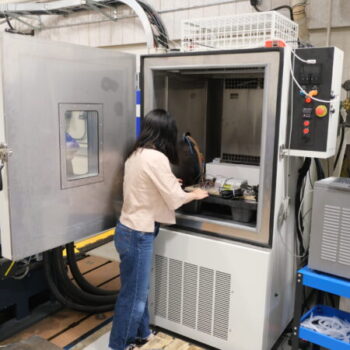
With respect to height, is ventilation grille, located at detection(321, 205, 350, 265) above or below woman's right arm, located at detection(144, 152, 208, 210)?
below

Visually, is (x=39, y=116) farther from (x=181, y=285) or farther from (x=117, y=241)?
(x=181, y=285)

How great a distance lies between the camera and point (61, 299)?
2.50 metres

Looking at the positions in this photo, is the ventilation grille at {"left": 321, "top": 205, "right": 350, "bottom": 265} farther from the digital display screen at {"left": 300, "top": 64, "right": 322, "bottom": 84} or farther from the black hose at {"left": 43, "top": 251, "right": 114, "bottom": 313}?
the black hose at {"left": 43, "top": 251, "right": 114, "bottom": 313}

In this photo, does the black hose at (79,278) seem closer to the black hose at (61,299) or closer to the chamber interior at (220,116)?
the black hose at (61,299)

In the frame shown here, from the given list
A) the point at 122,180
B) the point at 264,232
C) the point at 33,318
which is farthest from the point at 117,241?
the point at 33,318

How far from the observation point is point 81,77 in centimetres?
Result: 177

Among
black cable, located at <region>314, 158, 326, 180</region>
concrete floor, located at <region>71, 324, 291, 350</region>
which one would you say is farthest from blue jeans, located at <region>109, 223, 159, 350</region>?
black cable, located at <region>314, 158, 326, 180</region>

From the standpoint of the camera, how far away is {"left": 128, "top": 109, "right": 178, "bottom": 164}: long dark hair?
1.96 metres

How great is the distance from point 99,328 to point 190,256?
0.82 meters

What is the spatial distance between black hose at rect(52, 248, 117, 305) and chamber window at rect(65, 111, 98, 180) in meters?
0.75

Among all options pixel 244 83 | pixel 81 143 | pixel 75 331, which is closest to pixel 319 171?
pixel 244 83

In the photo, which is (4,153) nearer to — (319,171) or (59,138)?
(59,138)

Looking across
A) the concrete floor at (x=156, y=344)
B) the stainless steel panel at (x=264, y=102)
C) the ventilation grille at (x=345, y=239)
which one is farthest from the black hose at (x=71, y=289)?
the ventilation grille at (x=345, y=239)

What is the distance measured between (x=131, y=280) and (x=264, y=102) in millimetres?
1107
